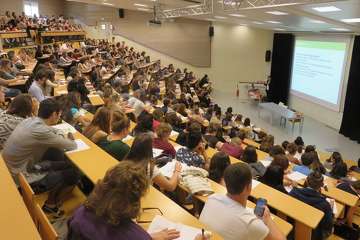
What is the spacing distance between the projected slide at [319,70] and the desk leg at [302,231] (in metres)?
8.69

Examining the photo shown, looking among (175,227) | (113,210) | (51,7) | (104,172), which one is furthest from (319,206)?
(51,7)

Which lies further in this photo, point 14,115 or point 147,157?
point 14,115

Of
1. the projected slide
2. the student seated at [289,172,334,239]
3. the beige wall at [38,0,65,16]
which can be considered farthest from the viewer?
the beige wall at [38,0,65,16]

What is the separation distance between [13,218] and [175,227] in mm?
984

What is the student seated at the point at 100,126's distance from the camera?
3.63 meters

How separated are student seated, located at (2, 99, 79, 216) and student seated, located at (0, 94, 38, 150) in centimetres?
28

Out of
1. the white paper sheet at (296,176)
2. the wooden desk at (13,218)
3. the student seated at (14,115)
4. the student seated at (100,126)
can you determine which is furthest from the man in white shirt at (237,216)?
the white paper sheet at (296,176)

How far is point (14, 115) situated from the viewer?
130 inches

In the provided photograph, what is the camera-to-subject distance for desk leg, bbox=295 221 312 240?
2.82m

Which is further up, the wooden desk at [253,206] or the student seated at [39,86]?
the student seated at [39,86]

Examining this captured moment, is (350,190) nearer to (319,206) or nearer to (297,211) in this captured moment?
(319,206)

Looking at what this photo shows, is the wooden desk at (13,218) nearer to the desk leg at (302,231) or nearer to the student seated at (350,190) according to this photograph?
the desk leg at (302,231)

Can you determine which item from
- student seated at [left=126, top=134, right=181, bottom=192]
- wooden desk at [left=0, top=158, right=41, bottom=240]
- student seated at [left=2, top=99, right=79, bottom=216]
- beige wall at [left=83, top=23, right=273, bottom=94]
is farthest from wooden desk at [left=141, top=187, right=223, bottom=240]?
beige wall at [left=83, top=23, right=273, bottom=94]

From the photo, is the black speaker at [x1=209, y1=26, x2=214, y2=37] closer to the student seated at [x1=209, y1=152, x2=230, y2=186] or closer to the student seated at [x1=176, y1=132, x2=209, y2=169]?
the student seated at [x1=176, y1=132, x2=209, y2=169]
